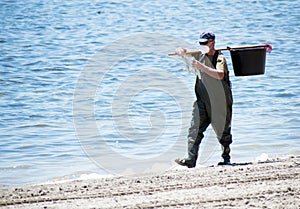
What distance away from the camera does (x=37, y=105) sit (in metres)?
13.8

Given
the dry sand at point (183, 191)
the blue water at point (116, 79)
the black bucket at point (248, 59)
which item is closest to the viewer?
the dry sand at point (183, 191)

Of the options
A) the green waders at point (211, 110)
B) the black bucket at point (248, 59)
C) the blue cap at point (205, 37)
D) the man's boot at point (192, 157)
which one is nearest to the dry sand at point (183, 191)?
the man's boot at point (192, 157)

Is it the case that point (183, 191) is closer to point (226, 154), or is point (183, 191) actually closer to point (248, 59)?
point (226, 154)

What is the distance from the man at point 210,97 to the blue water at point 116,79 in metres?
1.30

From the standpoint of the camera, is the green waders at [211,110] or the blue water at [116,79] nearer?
the green waders at [211,110]

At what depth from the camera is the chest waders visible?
8117 millimetres

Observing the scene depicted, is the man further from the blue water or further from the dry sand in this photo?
the blue water

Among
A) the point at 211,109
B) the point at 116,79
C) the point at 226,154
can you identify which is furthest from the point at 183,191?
the point at 116,79

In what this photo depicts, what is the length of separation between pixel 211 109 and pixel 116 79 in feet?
26.8

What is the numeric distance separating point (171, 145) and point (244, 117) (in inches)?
85.3

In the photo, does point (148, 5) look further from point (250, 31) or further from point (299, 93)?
point (299, 93)

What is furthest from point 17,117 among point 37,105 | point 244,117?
point 244,117

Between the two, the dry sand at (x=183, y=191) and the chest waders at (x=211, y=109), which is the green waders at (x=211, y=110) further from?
the dry sand at (x=183, y=191)

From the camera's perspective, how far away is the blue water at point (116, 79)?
10336 mm
